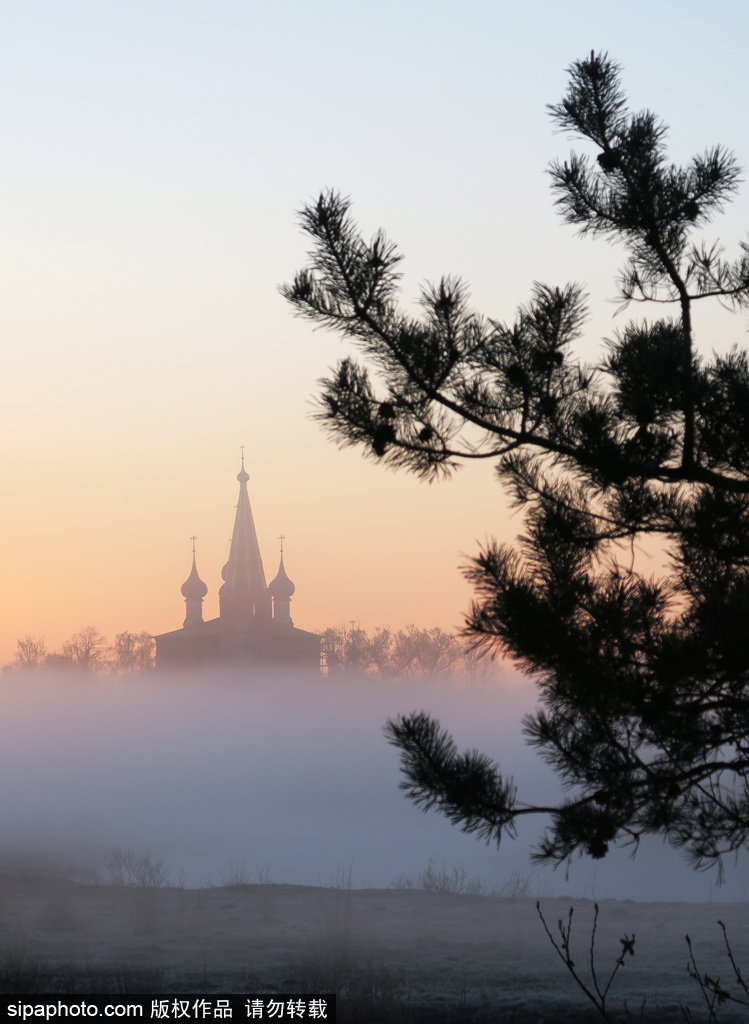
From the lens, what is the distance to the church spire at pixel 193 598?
81.6 meters

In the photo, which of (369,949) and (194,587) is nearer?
(369,949)

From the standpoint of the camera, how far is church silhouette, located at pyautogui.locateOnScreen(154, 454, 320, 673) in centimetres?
8094

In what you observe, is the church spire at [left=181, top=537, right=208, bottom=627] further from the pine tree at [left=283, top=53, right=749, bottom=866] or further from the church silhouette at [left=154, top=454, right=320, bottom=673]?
the pine tree at [left=283, top=53, right=749, bottom=866]

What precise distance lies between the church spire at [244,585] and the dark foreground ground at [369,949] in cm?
4594

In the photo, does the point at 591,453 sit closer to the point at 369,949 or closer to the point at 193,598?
the point at 369,949

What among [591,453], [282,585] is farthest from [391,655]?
[591,453]

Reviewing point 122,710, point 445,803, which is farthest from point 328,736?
point 445,803

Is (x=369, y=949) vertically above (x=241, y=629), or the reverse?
(x=241, y=629)

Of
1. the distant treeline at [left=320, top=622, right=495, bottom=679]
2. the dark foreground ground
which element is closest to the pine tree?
the dark foreground ground

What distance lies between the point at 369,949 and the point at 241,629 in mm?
59532

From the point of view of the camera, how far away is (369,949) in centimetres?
2200

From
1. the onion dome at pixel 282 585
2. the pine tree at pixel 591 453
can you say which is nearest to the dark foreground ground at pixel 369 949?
the pine tree at pixel 591 453

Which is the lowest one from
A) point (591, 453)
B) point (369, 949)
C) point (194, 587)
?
point (369, 949)

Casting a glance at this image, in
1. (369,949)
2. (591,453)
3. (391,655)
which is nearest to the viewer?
(591,453)
